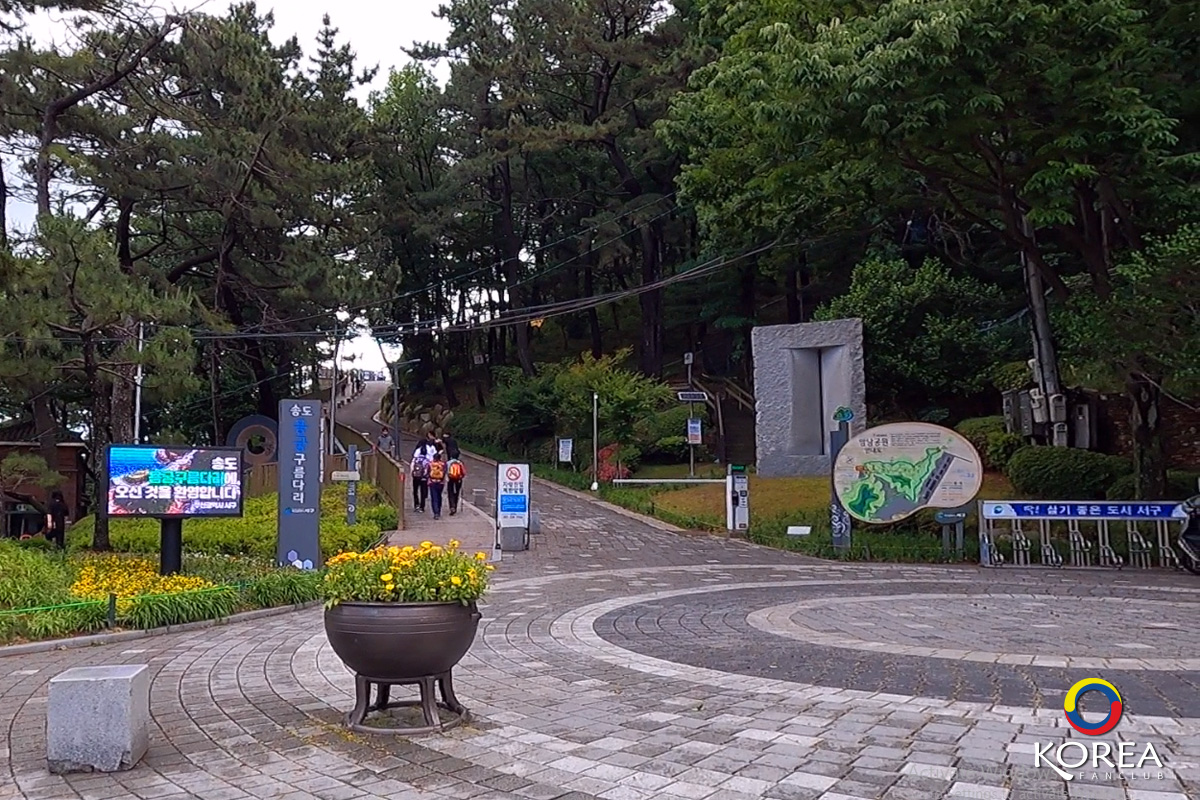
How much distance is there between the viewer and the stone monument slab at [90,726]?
5109mm

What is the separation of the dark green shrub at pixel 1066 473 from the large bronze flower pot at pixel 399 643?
1735 cm

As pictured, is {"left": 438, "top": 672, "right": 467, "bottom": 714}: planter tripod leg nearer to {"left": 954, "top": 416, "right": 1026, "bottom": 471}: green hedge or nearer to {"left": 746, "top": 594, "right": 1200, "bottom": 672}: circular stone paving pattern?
{"left": 746, "top": 594, "right": 1200, "bottom": 672}: circular stone paving pattern

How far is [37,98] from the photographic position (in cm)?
1873

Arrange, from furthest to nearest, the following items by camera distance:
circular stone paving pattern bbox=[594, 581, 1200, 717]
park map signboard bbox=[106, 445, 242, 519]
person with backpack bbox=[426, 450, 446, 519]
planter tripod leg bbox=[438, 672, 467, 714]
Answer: person with backpack bbox=[426, 450, 446, 519], park map signboard bbox=[106, 445, 242, 519], circular stone paving pattern bbox=[594, 581, 1200, 717], planter tripod leg bbox=[438, 672, 467, 714]

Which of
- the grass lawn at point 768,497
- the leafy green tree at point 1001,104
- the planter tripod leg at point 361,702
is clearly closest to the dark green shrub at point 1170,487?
the leafy green tree at point 1001,104

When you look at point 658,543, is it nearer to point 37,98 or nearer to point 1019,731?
point 1019,731

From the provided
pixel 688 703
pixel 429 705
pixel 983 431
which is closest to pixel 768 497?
pixel 983 431

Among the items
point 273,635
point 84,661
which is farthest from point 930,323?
point 84,661

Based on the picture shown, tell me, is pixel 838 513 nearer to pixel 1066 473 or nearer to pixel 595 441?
pixel 1066 473

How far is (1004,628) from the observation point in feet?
32.1

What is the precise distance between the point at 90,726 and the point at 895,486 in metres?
14.8

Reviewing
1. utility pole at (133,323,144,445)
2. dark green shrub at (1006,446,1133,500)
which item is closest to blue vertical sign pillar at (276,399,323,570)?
utility pole at (133,323,144,445)

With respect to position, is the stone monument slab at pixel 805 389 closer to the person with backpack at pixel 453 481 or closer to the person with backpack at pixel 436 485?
the person with backpack at pixel 453 481

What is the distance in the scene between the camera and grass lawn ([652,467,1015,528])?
21.9 m
